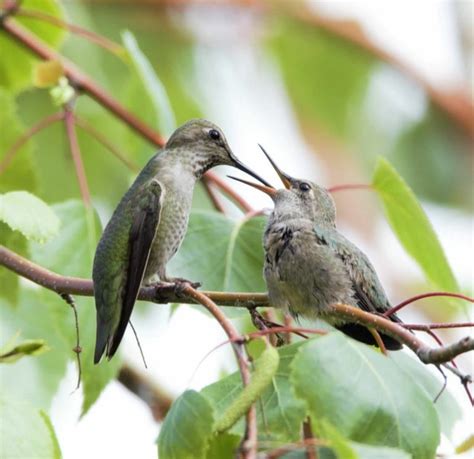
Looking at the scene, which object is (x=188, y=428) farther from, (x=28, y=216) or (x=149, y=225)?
(x=149, y=225)

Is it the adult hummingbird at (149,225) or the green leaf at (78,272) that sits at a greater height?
the adult hummingbird at (149,225)

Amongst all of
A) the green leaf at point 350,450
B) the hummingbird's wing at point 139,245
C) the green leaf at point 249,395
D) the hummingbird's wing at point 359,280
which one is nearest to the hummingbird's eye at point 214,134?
the hummingbird's wing at point 139,245

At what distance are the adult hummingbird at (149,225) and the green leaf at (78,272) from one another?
34 cm

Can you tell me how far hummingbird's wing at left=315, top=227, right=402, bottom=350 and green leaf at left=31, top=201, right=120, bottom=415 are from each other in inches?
36.6

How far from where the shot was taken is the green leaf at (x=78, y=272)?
380 centimetres

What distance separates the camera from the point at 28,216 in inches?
121

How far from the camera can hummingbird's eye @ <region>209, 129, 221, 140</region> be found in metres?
3.98

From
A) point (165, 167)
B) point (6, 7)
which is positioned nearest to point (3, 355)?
point (165, 167)

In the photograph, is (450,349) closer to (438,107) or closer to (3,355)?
(3,355)

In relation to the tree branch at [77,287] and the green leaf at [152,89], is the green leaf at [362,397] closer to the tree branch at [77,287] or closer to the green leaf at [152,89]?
the tree branch at [77,287]

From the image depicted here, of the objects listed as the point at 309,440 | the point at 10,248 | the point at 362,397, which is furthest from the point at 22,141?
the point at 309,440

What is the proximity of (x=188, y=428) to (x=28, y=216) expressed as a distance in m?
0.86

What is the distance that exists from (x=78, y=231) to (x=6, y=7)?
986mm

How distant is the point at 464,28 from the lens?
8695mm
